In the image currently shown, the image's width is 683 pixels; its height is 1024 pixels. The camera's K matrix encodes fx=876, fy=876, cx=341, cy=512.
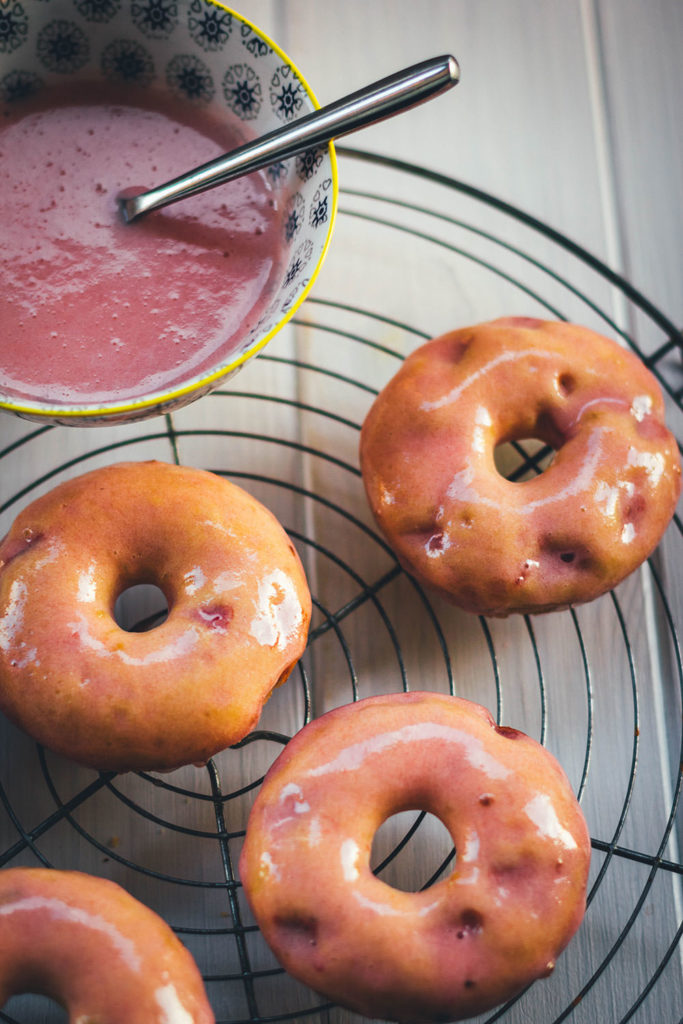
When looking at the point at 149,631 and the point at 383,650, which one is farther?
the point at 383,650

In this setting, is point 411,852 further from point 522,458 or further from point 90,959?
point 522,458

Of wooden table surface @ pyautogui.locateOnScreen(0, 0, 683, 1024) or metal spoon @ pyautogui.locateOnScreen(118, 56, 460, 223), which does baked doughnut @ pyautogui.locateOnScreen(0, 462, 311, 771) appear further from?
metal spoon @ pyautogui.locateOnScreen(118, 56, 460, 223)

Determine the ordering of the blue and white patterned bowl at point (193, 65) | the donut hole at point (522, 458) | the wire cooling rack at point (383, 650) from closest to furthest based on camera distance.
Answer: the blue and white patterned bowl at point (193, 65) → the wire cooling rack at point (383, 650) → the donut hole at point (522, 458)

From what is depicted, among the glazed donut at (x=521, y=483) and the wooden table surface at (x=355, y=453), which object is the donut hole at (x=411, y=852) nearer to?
the wooden table surface at (x=355, y=453)

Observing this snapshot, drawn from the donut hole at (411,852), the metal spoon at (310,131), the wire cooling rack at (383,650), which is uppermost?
the metal spoon at (310,131)

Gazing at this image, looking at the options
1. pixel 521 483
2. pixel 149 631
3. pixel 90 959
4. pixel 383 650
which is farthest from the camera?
pixel 383 650

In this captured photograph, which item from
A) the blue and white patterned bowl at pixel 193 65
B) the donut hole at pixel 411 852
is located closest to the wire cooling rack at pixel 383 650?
the donut hole at pixel 411 852

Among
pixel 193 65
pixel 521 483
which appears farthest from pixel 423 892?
pixel 193 65
